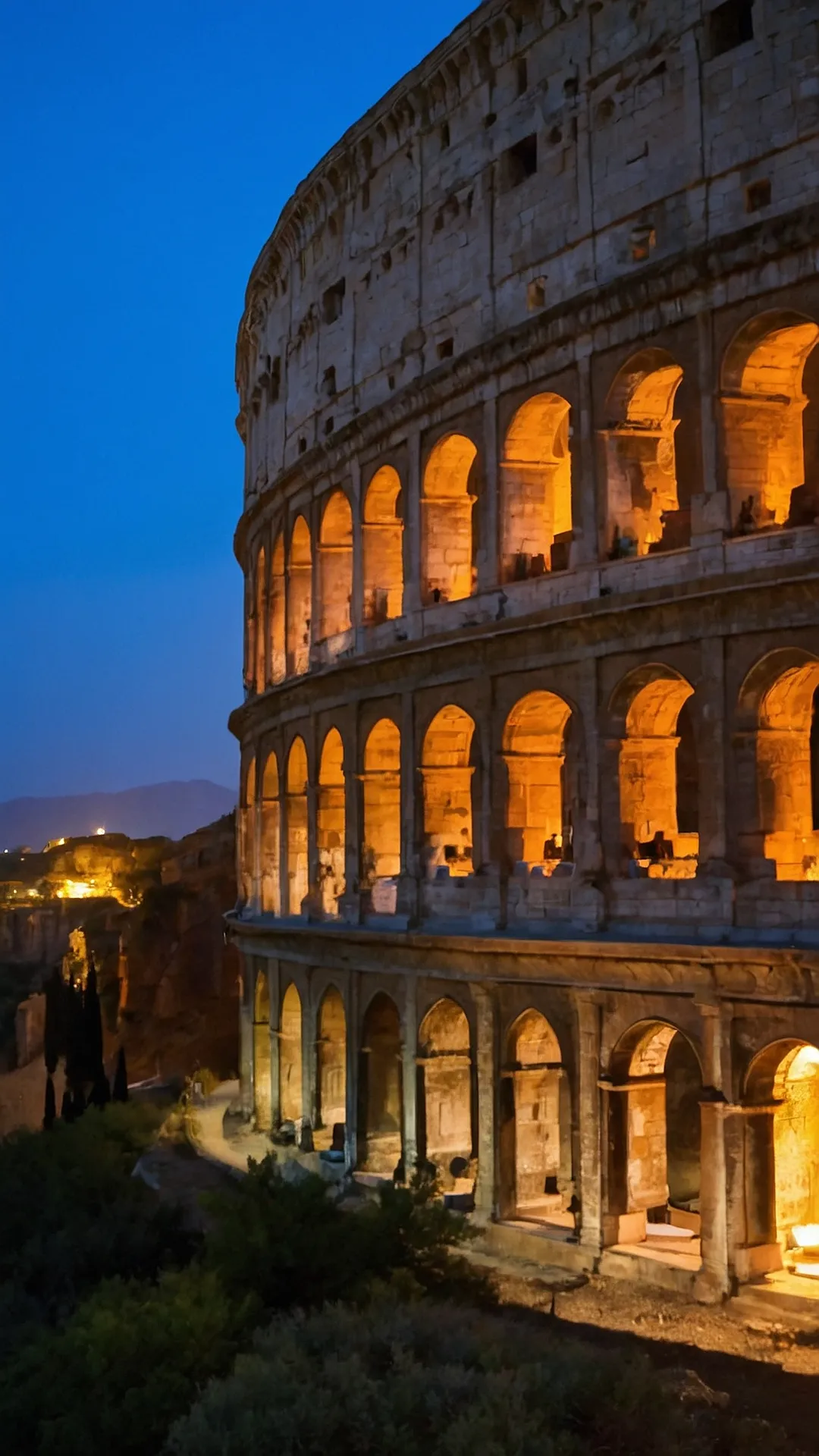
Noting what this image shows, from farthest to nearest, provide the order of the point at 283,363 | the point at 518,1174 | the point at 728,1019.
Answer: the point at 283,363 < the point at 518,1174 < the point at 728,1019

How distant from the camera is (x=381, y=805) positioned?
2206 centimetres

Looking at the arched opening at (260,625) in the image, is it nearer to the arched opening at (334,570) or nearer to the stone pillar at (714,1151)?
the arched opening at (334,570)

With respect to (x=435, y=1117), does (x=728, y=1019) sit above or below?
above

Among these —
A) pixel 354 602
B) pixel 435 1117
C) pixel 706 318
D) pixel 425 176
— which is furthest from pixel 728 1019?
pixel 425 176

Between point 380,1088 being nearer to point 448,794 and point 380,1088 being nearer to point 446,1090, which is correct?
point 446,1090

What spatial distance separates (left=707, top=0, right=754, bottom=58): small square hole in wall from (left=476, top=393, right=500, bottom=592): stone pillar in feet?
15.9

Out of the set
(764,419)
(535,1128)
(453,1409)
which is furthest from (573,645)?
(453,1409)

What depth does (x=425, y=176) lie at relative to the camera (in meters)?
21.1

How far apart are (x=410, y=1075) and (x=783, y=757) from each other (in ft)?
22.6

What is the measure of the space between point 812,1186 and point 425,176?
14158 mm

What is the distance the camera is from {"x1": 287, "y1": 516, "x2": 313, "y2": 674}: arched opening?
2544 centimetres

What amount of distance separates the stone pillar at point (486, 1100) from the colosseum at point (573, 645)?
6 cm

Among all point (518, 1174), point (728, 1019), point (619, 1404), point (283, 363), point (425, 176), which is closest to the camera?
point (619, 1404)

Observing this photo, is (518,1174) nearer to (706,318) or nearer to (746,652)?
(746,652)
